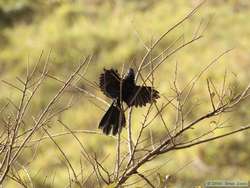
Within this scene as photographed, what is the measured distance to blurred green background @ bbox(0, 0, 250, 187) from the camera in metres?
5.33

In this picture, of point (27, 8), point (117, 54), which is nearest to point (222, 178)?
point (117, 54)

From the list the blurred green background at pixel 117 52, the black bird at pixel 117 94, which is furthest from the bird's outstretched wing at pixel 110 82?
the blurred green background at pixel 117 52

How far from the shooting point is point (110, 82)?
1950 mm

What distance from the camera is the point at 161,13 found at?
746 cm

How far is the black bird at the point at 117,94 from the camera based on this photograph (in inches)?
75.5

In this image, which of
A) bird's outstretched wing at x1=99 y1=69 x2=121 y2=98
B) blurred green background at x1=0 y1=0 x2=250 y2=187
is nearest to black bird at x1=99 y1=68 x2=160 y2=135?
bird's outstretched wing at x1=99 y1=69 x2=121 y2=98

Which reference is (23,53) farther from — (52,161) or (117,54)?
(52,161)

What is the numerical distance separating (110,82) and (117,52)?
16.1 ft

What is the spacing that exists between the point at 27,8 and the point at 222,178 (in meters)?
3.80

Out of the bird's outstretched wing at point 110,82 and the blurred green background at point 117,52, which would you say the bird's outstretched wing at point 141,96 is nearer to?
the bird's outstretched wing at point 110,82

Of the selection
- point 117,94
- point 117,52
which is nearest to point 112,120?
Answer: point 117,94

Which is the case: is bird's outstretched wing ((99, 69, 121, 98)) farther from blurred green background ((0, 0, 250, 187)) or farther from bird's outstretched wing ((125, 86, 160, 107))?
blurred green background ((0, 0, 250, 187))

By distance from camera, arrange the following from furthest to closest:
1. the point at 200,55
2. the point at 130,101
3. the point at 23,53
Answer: the point at 23,53 → the point at 200,55 → the point at 130,101

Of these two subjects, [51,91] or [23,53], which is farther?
[23,53]
